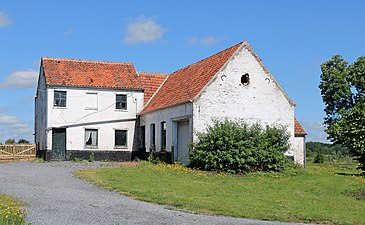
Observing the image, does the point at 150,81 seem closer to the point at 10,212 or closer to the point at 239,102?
the point at 239,102

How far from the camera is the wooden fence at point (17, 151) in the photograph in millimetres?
40119

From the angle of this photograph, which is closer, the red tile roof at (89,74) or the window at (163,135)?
the window at (163,135)

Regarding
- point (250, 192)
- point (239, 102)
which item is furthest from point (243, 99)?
point (250, 192)

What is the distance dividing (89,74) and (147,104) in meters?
4.96

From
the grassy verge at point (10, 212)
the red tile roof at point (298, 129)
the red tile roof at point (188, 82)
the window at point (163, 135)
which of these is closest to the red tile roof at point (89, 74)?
the red tile roof at point (188, 82)

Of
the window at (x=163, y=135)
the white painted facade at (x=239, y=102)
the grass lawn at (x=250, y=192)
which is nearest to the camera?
the grass lawn at (x=250, y=192)

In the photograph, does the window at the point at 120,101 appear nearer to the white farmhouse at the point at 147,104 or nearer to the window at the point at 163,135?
the white farmhouse at the point at 147,104

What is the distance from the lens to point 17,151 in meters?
41.0

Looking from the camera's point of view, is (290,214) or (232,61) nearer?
(290,214)

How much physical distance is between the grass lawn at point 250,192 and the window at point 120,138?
37.0ft

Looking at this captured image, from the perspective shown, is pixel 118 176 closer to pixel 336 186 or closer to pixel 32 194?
pixel 32 194

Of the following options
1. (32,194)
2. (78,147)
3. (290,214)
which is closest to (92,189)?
(32,194)

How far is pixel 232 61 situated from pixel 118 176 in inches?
435

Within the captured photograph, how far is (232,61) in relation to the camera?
31.4 meters
